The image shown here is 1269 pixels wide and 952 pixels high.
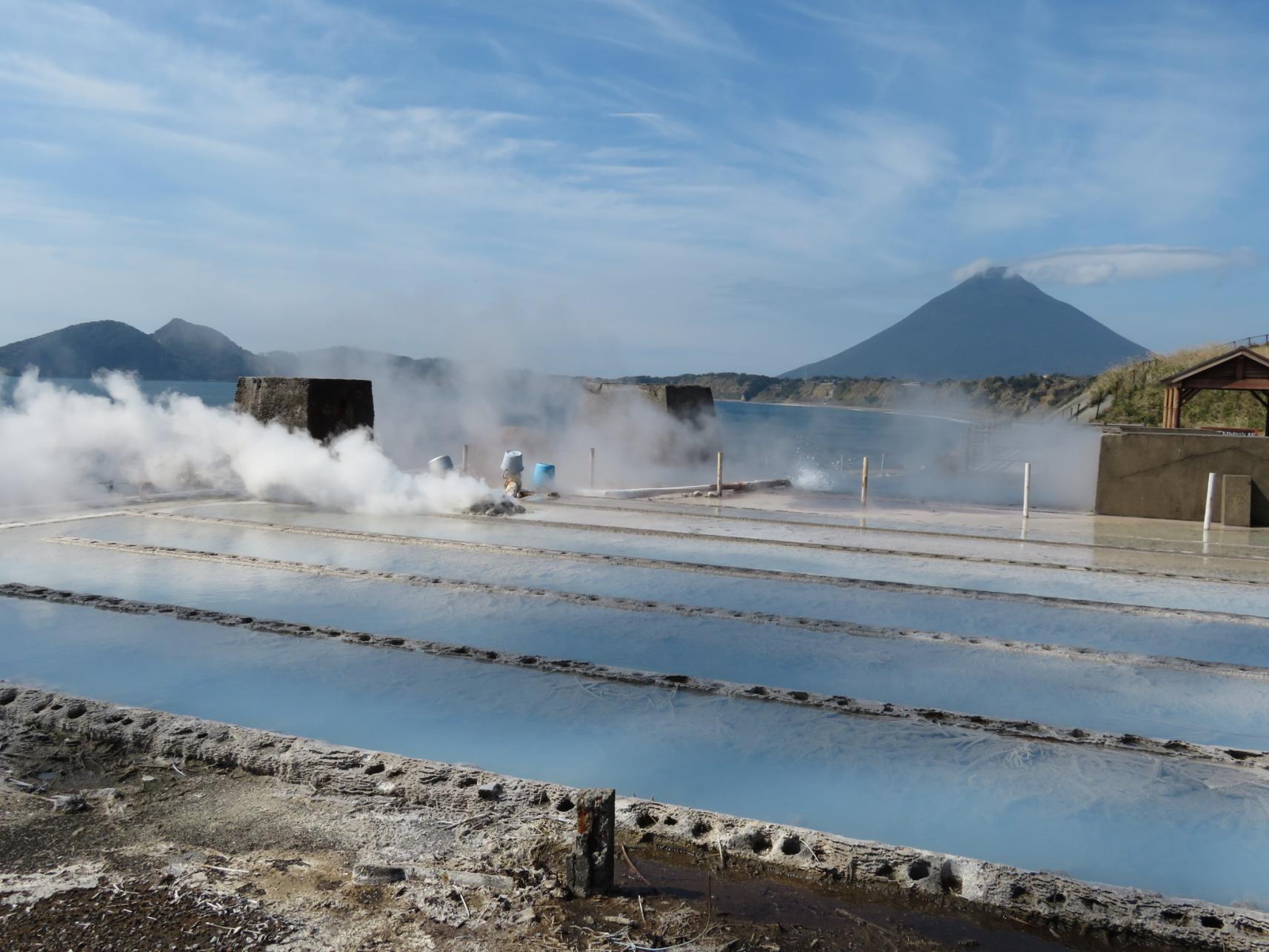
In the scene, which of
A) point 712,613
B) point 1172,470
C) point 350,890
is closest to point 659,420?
point 1172,470

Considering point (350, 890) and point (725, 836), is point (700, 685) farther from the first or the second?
point (350, 890)

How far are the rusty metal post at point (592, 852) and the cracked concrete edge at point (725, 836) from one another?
17.0 inches

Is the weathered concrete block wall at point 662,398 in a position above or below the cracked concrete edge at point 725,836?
above

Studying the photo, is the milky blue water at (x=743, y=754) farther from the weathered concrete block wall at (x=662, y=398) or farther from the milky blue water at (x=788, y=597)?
the weathered concrete block wall at (x=662, y=398)

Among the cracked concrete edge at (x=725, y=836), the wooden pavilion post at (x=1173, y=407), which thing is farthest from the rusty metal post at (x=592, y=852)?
the wooden pavilion post at (x=1173, y=407)

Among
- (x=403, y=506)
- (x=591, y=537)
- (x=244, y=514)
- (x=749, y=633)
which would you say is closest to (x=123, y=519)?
(x=244, y=514)

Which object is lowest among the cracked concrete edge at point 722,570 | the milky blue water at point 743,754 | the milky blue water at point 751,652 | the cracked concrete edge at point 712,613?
the milky blue water at point 743,754

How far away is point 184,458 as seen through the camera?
619 inches

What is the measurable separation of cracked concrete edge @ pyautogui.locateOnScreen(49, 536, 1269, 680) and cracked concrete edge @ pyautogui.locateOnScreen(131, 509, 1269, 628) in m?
1.52

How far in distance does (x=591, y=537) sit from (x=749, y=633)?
16.0 ft

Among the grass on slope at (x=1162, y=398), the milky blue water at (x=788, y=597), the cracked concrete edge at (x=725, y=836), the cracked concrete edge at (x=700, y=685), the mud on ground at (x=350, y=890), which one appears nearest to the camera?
the mud on ground at (x=350, y=890)

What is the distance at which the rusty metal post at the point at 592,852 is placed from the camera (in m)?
3.28

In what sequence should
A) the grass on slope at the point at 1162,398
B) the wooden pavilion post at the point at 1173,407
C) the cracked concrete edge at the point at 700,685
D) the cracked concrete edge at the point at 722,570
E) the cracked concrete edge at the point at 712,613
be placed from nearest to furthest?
the cracked concrete edge at the point at 700,685
the cracked concrete edge at the point at 712,613
the cracked concrete edge at the point at 722,570
the wooden pavilion post at the point at 1173,407
the grass on slope at the point at 1162,398

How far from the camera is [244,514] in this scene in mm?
13305
